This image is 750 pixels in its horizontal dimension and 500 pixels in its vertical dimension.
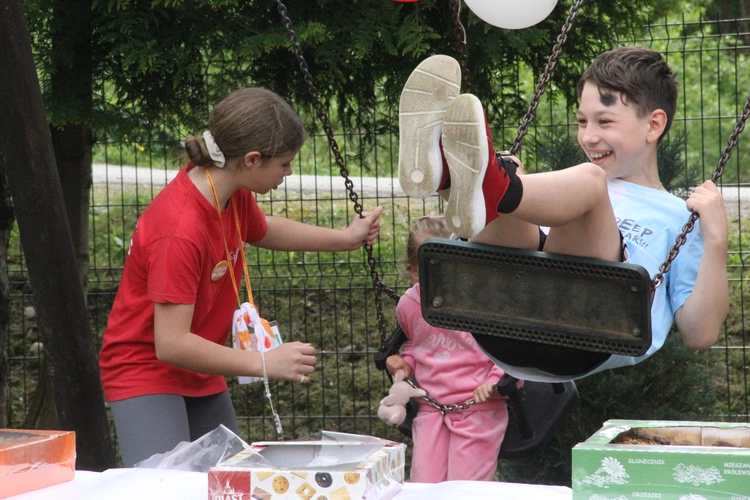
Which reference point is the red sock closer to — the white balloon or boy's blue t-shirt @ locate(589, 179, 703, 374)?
boy's blue t-shirt @ locate(589, 179, 703, 374)

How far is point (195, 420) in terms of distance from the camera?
120 inches

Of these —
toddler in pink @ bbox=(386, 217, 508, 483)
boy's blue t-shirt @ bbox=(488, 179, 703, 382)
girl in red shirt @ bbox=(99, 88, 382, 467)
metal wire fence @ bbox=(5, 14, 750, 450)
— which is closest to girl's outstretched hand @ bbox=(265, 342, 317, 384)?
girl in red shirt @ bbox=(99, 88, 382, 467)

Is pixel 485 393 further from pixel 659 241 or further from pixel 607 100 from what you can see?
pixel 607 100

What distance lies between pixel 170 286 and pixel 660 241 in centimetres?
147

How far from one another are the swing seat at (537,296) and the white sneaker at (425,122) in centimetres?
20

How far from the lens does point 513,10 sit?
2.71 m

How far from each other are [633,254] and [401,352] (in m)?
1.15

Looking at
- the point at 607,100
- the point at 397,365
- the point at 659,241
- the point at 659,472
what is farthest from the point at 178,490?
the point at 607,100

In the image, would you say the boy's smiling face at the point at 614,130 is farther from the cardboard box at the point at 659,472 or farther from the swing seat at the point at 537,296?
the cardboard box at the point at 659,472

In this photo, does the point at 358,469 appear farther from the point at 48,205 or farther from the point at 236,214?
the point at 48,205

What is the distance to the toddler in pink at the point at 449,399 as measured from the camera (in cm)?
322

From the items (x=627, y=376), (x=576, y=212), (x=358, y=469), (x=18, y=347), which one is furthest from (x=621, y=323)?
(x=18, y=347)

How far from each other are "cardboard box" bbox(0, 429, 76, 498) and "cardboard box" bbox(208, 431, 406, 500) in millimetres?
494

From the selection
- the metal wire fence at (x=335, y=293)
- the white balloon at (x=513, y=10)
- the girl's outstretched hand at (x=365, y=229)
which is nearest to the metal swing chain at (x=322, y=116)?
the girl's outstretched hand at (x=365, y=229)
